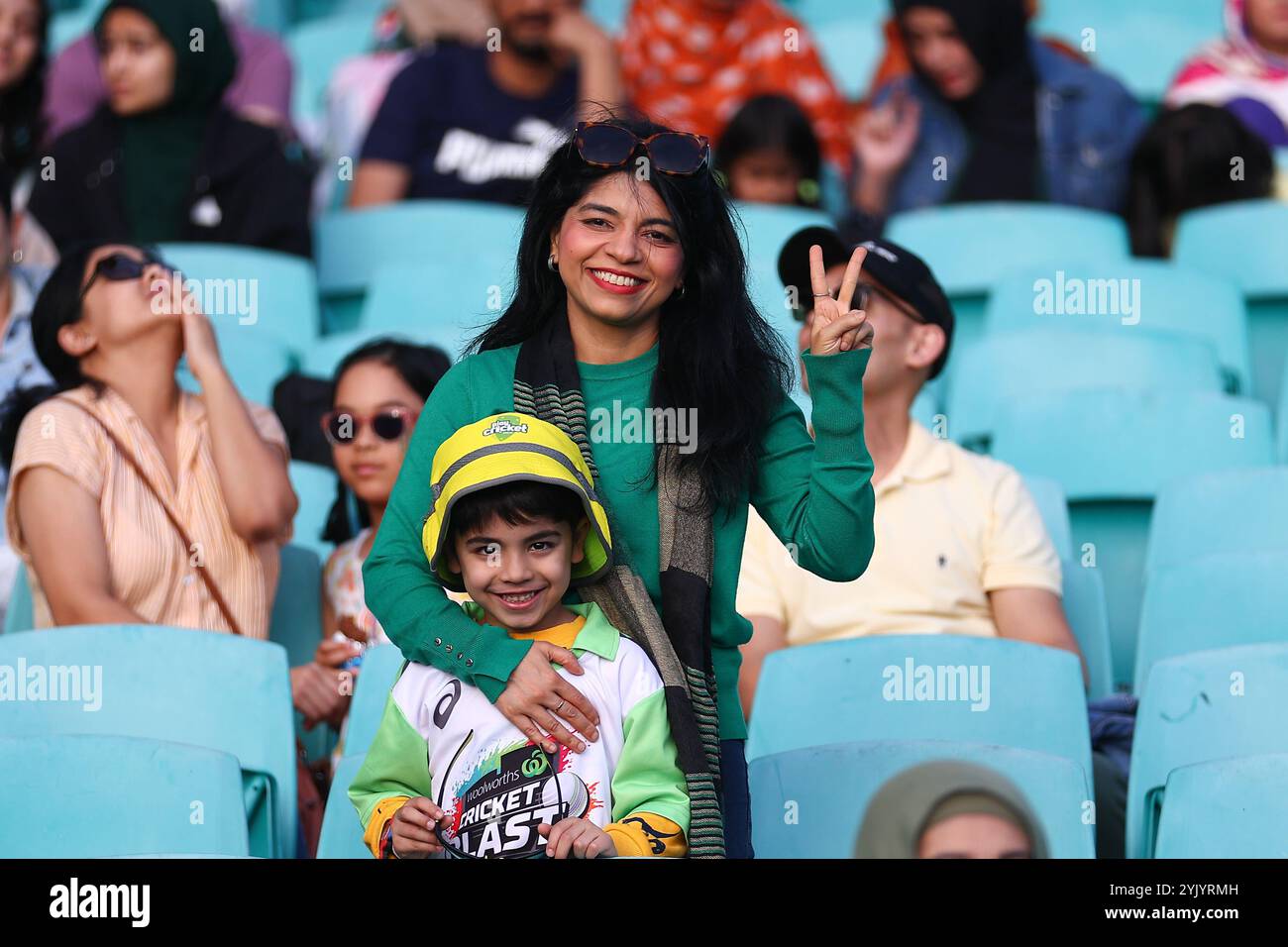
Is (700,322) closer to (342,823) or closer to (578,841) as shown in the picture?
(578,841)

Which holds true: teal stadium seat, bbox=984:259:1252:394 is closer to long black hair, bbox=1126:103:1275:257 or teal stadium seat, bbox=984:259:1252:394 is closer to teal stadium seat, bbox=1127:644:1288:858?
long black hair, bbox=1126:103:1275:257

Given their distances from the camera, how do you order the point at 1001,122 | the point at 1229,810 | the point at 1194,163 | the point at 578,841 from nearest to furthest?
the point at 578,841, the point at 1229,810, the point at 1194,163, the point at 1001,122

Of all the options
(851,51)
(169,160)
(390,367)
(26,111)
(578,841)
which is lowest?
(578,841)

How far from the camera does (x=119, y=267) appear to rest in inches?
140

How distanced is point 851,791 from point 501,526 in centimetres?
71

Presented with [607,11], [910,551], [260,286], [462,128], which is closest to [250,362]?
[260,286]

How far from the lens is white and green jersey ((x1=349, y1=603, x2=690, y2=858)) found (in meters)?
2.28

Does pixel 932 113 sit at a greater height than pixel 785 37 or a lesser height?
lesser

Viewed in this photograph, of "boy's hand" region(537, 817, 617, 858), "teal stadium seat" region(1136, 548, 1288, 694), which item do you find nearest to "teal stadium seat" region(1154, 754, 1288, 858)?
"teal stadium seat" region(1136, 548, 1288, 694)

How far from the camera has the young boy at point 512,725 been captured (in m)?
2.28

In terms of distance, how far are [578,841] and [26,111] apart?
4.00 m

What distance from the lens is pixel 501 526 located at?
7.70 ft
